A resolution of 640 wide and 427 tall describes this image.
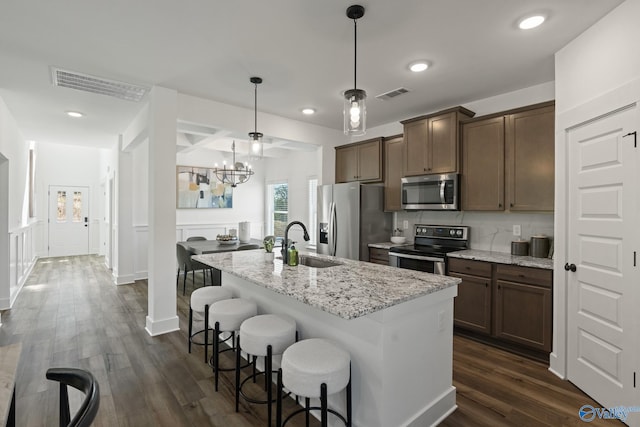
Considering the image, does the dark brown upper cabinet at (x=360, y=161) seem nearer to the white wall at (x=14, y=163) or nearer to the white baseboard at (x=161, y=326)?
the white baseboard at (x=161, y=326)

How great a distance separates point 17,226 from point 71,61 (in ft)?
11.7

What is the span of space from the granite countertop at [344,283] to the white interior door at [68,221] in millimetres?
8468

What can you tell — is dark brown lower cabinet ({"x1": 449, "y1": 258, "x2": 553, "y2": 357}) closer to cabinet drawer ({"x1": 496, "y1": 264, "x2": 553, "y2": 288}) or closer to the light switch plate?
cabinet drawer ({"x1": 496, "y1": 264, "x2": 553, "y2": 288})

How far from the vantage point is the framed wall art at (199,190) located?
720 centimetres

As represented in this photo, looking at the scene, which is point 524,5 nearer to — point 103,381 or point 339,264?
point 339,264

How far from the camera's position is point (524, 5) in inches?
82.5

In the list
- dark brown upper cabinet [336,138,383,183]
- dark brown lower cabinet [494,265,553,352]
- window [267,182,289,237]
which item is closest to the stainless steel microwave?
dark brown upper cabinet [336,138,383,183]

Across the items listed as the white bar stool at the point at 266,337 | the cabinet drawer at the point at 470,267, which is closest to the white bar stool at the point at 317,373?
the white bar stool at the point at 266,337

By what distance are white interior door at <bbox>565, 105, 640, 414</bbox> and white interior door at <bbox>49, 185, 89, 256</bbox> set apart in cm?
1086

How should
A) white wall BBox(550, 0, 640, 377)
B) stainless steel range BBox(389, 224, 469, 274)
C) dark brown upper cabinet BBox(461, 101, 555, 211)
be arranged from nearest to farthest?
1. white wall BBox(550, 0, 640, 377)
2. dark brown upper cabinet BBox(461, 101, 555, 211)
3. stainless steel range BBox(389, 224, 469, 274)

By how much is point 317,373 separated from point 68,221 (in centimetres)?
1011

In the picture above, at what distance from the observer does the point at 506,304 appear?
311 cm

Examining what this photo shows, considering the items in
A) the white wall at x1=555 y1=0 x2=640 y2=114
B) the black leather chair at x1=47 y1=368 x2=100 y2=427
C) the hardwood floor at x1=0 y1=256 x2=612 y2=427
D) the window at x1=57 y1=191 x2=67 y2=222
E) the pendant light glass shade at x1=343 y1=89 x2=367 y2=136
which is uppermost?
the white wall at x1=555 y1=0 x2=640 y2=114

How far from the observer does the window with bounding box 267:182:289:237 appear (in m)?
7.80
